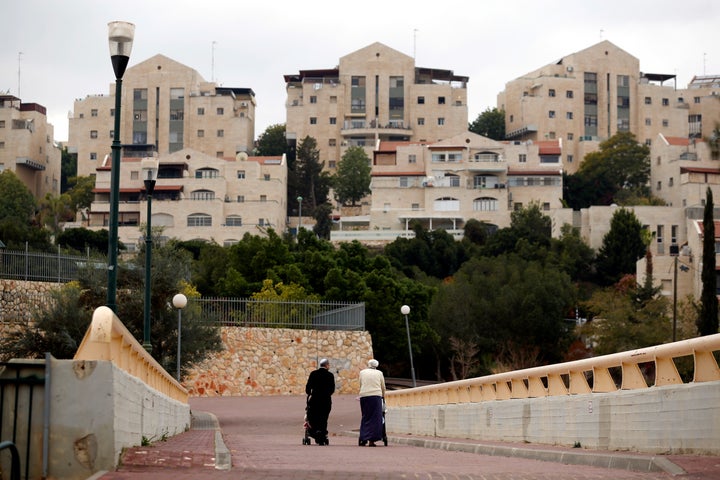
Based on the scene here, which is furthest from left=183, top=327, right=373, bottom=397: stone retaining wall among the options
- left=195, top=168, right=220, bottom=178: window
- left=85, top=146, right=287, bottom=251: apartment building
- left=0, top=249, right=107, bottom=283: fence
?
left=195, top=168, right=220, bottom=178: window

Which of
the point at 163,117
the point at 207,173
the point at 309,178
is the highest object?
the point at 163,117

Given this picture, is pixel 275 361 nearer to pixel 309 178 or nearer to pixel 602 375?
pixel 602 375

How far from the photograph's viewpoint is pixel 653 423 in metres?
13.2

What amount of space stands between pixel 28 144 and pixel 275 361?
353 feet

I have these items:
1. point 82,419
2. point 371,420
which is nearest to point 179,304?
point 371,420

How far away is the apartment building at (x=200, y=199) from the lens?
4808 inches

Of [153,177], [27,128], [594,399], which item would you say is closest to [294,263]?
[153,177]

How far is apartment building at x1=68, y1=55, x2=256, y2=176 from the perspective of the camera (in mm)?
148000

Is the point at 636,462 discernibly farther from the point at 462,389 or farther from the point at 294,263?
the point at 294,263

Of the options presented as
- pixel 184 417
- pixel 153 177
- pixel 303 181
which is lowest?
pixel 184 417

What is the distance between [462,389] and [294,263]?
40.7 meters

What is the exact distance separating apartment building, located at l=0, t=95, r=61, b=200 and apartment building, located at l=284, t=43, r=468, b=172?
96.3ft

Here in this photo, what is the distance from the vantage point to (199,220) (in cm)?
12325

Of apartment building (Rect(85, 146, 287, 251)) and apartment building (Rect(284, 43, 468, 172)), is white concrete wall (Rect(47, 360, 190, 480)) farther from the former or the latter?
apartment building (Rect(284, 43, 468, 172))
